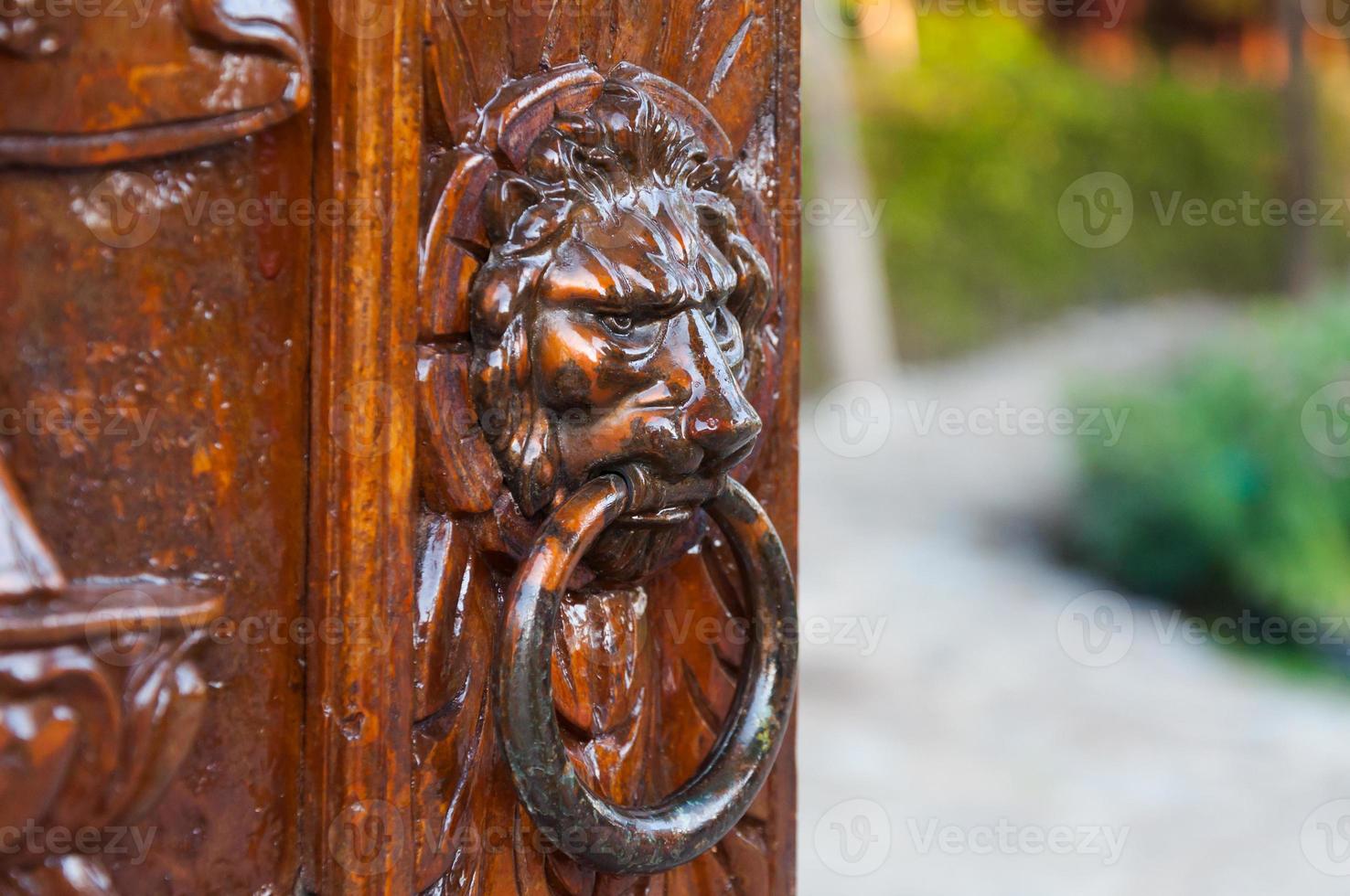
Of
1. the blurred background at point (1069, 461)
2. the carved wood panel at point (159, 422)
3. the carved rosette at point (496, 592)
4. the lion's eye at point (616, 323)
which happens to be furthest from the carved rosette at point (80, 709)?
the blurred background at point (1069, 461)

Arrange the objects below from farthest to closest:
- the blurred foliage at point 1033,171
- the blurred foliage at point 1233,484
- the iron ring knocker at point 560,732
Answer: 1. the blurred foliage at point 1033,171
2. the blurred foliage at point 1233,484
3. the iron ring knocker at point 560,732

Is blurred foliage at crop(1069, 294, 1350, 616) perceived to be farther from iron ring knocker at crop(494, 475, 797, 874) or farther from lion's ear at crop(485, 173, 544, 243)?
lion's ear at crop(485, 173, 544, 243)

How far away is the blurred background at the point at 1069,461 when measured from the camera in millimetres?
3447

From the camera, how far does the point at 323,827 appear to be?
0.55 metres

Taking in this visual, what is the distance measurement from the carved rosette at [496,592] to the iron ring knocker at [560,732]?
3 centimetres

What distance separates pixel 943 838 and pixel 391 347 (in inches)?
121

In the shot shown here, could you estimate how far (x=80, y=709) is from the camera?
0.47m

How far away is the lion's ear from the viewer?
1.91ft

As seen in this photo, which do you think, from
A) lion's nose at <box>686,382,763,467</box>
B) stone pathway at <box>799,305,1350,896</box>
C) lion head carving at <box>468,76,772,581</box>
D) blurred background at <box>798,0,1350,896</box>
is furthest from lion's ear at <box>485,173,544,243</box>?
blurred background at <box>798,0,1350,896</box>

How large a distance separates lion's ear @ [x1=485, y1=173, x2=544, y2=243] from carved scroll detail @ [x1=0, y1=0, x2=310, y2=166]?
0.09 m

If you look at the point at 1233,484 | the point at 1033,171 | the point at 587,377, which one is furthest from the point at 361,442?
the point at 1033,171

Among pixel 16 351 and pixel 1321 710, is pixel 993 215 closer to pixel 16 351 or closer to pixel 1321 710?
pixel 1321 710

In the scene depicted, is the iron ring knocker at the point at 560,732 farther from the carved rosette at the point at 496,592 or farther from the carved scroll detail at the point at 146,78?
the carved scroll detail at the point at 146,78

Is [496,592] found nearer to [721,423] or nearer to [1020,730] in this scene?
[721,423]
